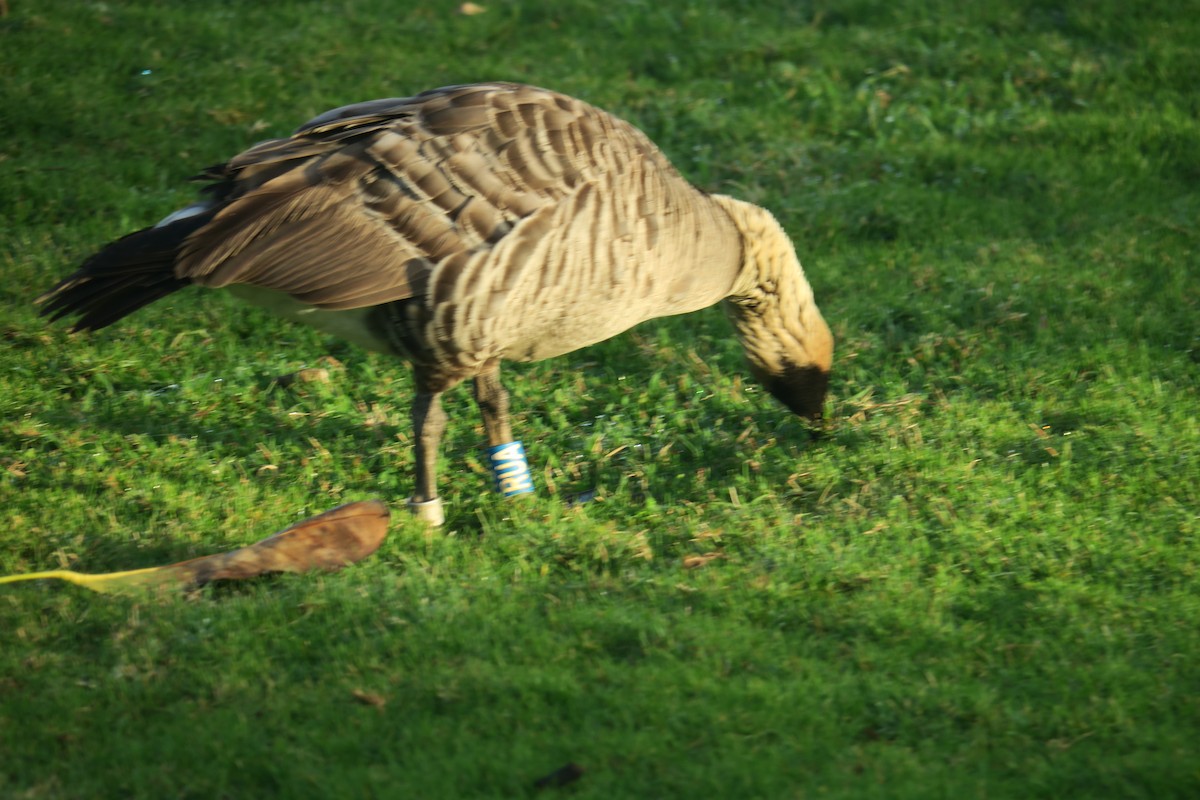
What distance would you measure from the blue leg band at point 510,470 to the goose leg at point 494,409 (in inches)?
5.7

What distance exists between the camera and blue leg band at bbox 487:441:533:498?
5125 millimetres

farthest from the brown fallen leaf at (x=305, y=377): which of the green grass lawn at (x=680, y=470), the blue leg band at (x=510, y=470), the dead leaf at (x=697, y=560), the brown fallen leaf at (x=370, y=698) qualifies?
the brown fallen leaf at (x=370, y=698)

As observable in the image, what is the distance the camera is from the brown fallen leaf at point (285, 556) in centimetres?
432

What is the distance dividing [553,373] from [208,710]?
9.79 ft

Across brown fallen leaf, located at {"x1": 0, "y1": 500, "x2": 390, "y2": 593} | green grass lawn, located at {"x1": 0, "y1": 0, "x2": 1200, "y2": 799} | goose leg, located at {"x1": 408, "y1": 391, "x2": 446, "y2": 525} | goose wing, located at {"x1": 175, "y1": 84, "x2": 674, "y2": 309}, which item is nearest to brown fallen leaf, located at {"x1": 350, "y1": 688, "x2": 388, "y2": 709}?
green grass lawn, located at {"x1": 0, "y1": 0, "x2": 1200, "y2": 799}

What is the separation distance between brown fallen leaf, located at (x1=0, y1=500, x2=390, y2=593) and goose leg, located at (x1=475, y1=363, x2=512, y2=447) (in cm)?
74

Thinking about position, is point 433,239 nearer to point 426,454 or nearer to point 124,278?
point 426,454

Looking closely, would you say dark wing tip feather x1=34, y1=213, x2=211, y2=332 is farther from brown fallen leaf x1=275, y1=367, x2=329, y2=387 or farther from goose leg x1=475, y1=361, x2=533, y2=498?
brown fallen leaf x1=275, y1=367, x2=329, y2=387

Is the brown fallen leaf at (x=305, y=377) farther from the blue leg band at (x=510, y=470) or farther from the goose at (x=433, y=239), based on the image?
the blue leg band at (x=510, y=470)

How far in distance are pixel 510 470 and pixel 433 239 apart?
1.11 meters

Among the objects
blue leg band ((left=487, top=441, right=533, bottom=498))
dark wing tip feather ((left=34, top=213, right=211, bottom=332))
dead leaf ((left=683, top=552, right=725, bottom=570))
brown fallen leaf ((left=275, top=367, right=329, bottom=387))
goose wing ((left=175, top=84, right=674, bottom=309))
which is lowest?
brown fallen leaf ((left=275, top=367, right=329, bottom=387))

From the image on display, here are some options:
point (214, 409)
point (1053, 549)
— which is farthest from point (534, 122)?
point (1053, 549)

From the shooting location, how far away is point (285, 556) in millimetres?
4453

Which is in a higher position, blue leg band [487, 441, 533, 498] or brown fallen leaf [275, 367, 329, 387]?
blue leg band [487, 441, 533, 498]
